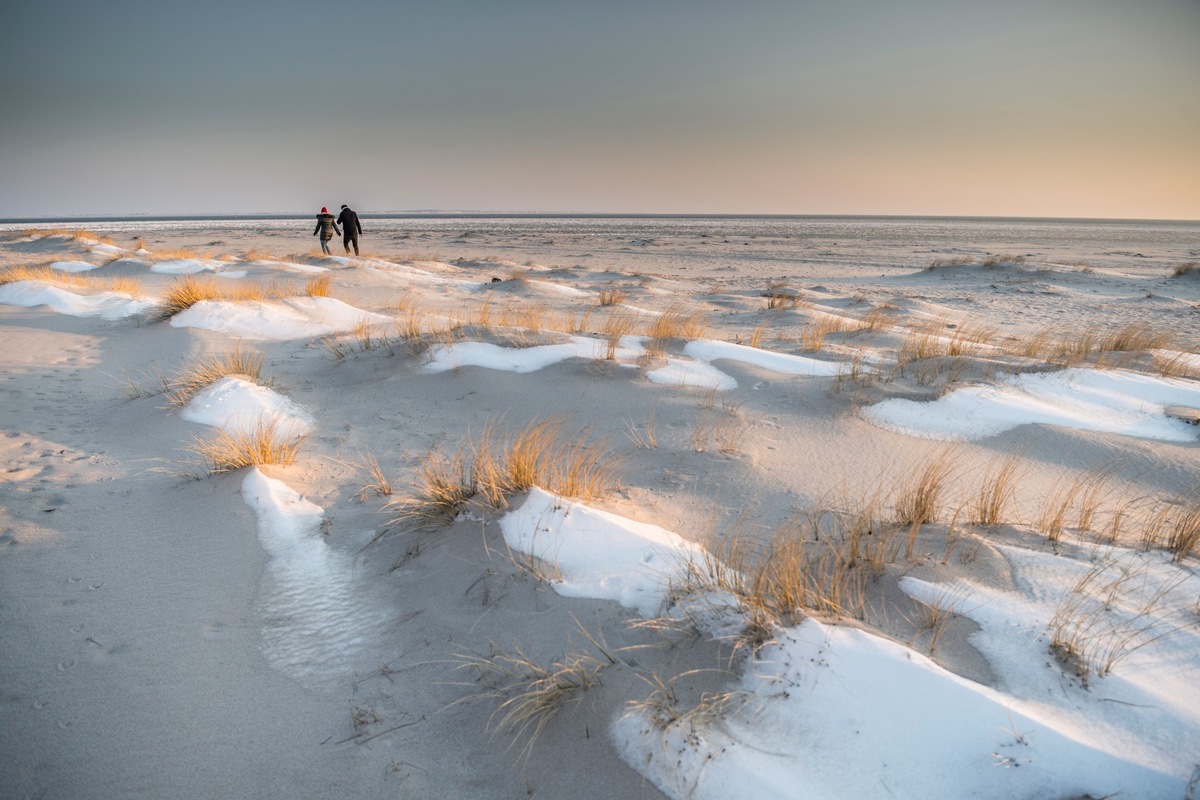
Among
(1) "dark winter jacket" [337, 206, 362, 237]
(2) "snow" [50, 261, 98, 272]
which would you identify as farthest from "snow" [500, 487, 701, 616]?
Result: (1) "dark winter jacket" [337, 206, 362, 237]

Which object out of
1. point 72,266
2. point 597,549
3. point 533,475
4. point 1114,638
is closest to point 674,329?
point 533,475

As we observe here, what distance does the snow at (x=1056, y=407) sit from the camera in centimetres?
423

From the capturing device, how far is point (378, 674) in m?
2.07

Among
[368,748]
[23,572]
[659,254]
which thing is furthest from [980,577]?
[659,254]

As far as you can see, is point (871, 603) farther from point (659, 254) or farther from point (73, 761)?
point (659, 254)

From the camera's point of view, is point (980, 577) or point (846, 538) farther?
point (846, 538)

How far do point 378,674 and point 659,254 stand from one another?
22918 mm

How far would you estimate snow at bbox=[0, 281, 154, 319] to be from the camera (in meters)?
7.85

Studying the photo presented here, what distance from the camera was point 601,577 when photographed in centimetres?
239

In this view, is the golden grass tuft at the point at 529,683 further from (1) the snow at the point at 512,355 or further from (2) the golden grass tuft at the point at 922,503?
(1) the snow at the point at 512,355

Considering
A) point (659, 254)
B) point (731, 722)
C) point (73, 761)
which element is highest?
point (659, 254)

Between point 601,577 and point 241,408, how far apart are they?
11.6 feet

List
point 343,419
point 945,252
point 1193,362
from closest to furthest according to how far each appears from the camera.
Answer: point 343,419 < point 1193,362 < point 945,252

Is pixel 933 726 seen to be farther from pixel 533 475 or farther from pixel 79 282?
pixel 79 282
